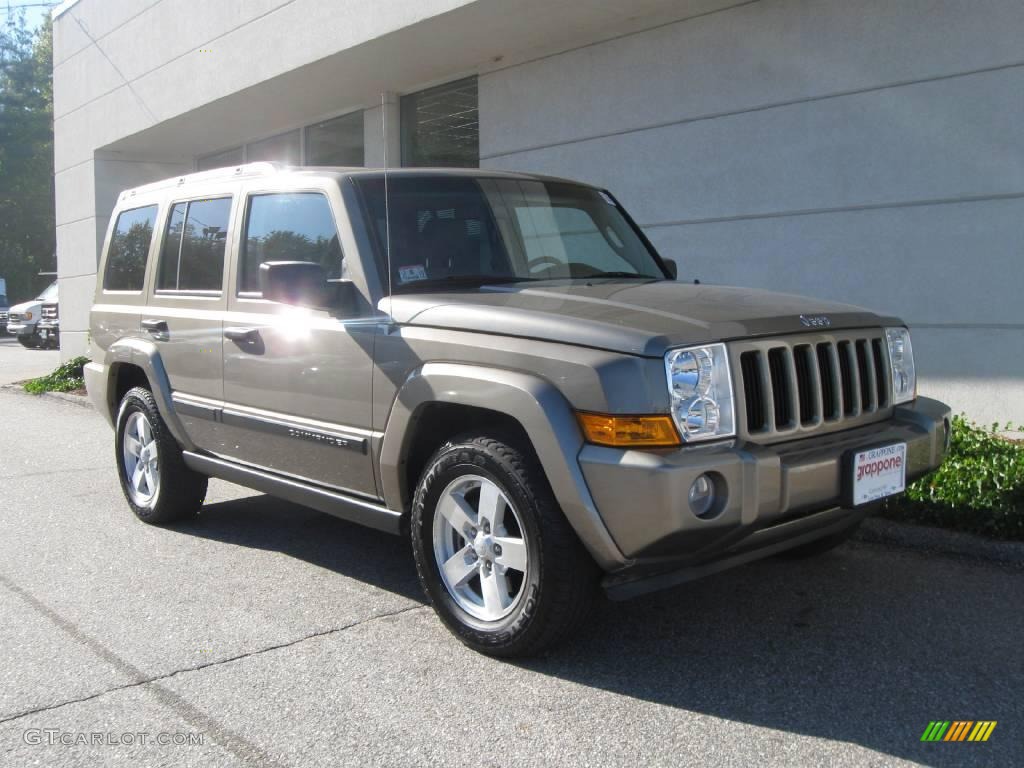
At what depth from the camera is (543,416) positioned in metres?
3.43

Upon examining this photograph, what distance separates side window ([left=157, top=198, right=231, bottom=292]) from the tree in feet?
161

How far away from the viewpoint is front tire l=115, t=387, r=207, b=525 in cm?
569

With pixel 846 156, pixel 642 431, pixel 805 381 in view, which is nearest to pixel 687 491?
pixel 642 431

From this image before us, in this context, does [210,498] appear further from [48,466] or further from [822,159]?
Result: [822,159]

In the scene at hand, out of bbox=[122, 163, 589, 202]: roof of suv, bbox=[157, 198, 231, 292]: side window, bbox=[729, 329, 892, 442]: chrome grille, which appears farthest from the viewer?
bbox=[157, 198, 231, 292]: side window

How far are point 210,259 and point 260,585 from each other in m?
1.75

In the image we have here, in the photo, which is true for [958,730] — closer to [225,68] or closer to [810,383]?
[810,383]

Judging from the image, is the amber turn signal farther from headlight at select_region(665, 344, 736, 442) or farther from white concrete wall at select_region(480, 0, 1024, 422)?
white concrete wall at select_region(480, 0, 1024, 422)

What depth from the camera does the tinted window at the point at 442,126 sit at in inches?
449

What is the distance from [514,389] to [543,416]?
6.7 inches

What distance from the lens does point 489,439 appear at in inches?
146

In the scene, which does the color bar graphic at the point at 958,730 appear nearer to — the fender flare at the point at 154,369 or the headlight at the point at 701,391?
the headlight at the point at 701,391

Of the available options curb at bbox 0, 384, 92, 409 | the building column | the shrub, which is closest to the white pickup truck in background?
curb at bbox 0, 384, 92, 409

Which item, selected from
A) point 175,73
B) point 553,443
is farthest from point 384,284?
point 175,73
